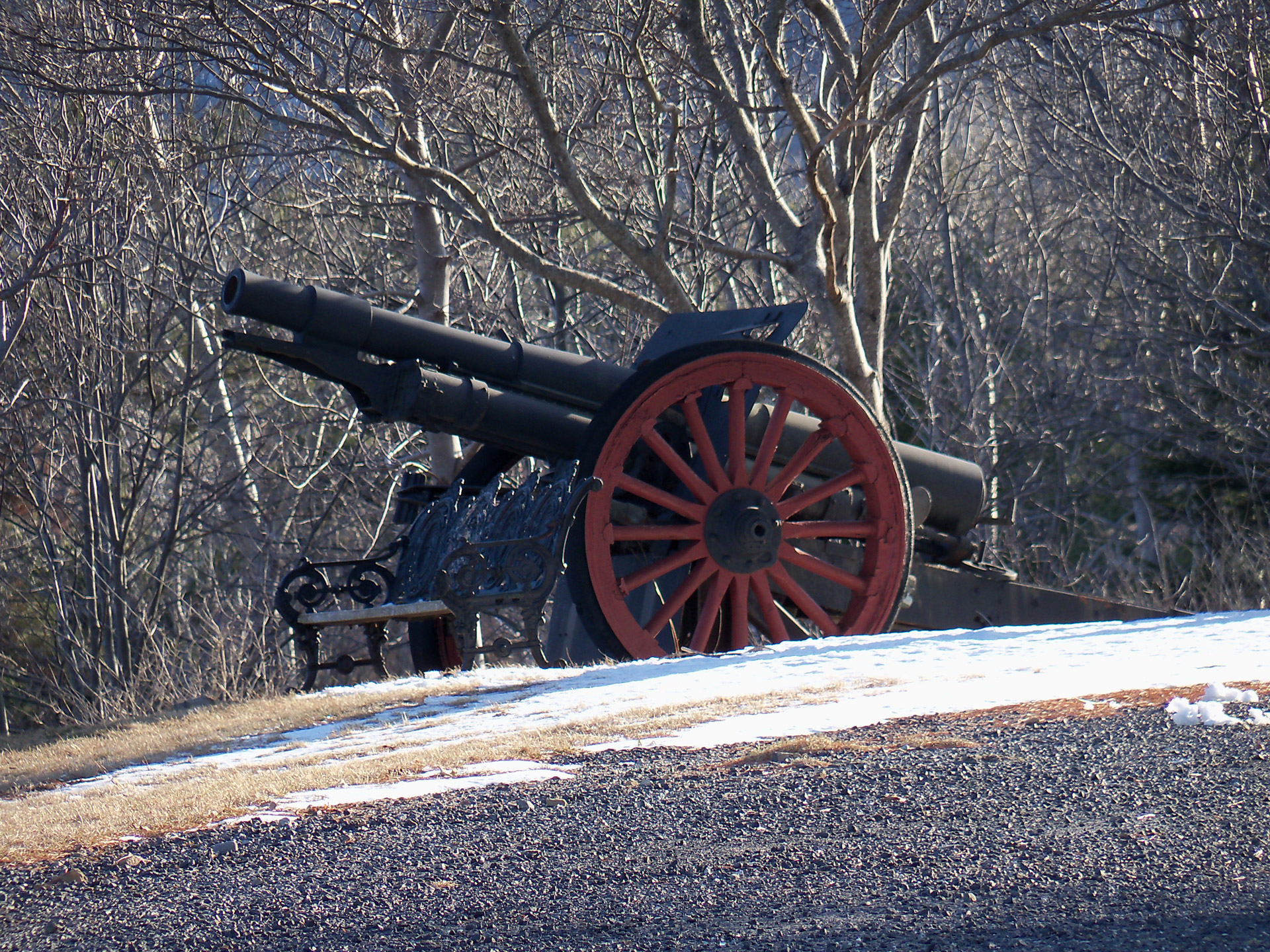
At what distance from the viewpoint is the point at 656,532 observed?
6863 mm

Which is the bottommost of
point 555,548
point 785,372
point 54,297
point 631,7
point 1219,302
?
point 555,548

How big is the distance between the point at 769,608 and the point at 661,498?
814 millimetres

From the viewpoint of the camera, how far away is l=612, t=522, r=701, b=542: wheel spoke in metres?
6.78

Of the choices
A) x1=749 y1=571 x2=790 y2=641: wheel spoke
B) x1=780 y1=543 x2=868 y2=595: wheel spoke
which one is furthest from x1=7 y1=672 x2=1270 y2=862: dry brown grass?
x1=780 y1=543 x2=868 y2=595: wheel spoke

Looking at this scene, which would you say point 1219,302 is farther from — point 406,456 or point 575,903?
point 575,903

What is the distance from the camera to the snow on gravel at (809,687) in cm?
411

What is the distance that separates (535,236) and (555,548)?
696 cm

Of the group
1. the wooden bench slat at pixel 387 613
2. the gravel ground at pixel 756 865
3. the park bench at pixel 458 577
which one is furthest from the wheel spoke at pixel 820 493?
the gravel ground at pixel 756 865

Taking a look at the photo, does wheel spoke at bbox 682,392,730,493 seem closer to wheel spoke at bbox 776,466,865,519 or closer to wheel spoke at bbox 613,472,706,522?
wheel spoke at bbox 613,472,706,522

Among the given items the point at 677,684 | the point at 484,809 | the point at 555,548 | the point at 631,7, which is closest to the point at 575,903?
the point at 484,809

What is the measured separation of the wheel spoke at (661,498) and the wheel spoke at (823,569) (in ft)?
1.70

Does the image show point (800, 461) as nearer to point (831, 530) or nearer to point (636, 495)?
point (831, 530)

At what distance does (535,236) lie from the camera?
12.9 metres

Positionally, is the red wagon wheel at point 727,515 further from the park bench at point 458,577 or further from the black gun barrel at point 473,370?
the black gun barrel at point 473,370
